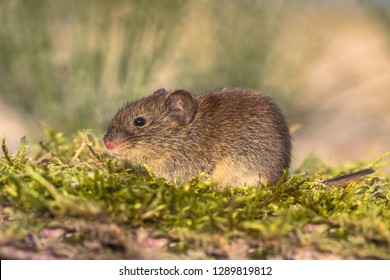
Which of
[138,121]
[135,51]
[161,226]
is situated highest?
[135,51]

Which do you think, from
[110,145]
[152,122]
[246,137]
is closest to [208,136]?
[246,137]

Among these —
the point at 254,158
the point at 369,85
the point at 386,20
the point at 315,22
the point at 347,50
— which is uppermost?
the point at 347,50

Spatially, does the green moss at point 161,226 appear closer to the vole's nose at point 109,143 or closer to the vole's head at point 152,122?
the vole's nose at point 109,143

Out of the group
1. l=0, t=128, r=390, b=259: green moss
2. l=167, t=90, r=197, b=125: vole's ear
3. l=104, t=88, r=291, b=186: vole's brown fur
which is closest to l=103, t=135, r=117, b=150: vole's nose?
l=104, t=88, r=291, b=186: vole's brown fur

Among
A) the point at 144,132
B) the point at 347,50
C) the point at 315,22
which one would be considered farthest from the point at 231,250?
the point at 347,50

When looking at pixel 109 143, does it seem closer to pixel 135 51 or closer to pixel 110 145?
pixel 110 145

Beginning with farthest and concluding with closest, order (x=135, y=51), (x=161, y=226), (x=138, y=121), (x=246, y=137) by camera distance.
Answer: (x=135, y=51) → (x=138, y=121) → (x=246, y=137) → (x=161, y=226)
